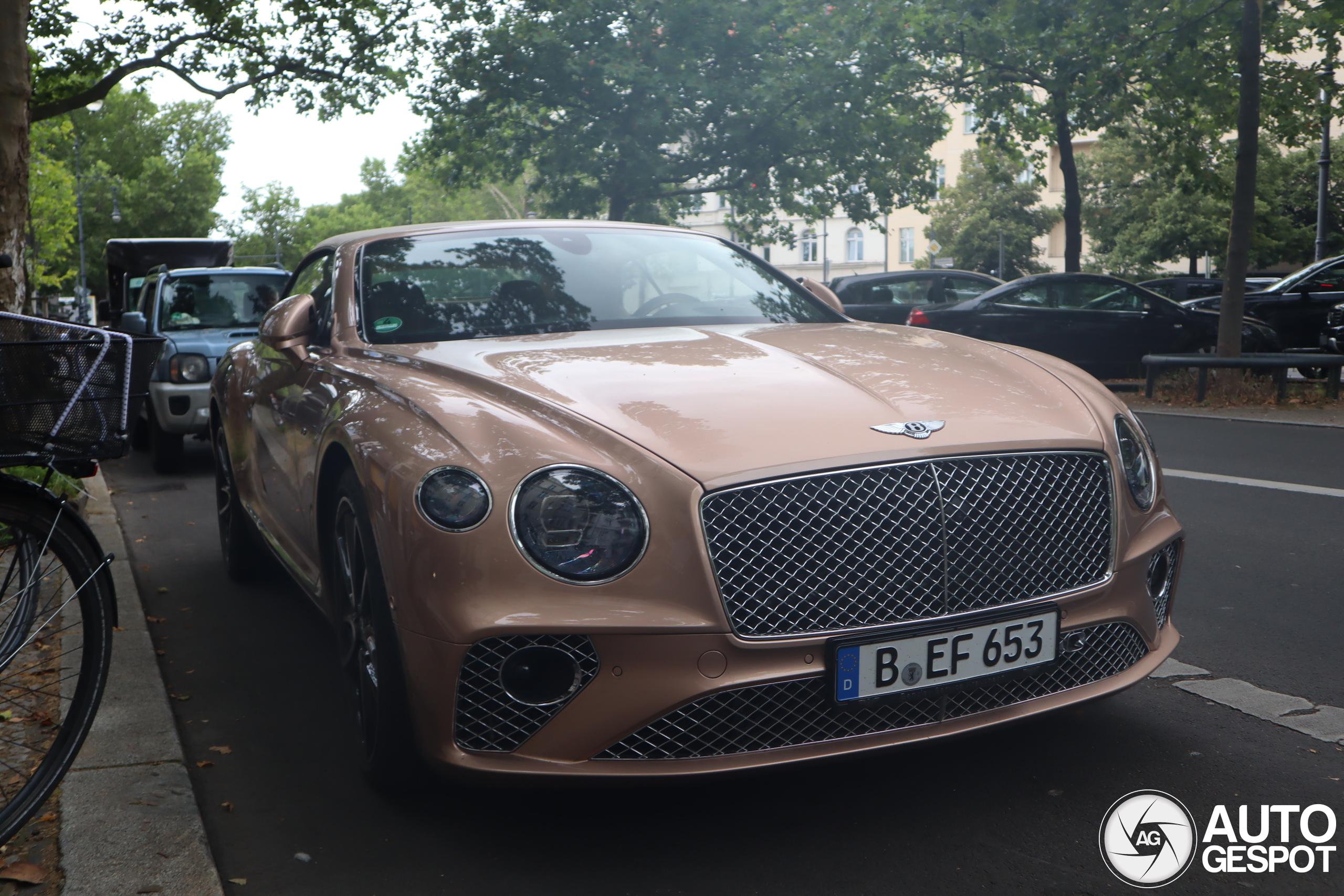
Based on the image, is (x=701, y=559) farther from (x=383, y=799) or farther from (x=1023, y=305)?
(x=1023, y=305)

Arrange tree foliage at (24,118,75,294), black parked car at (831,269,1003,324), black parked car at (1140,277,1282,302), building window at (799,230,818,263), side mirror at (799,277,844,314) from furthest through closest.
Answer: building window at (799,230,818,263), tree foliage at (24,118,75,294), black parked car at (1140,277,1282,302), black parked car at (831,269,1003,324), side mirror at (799,277,844,314)

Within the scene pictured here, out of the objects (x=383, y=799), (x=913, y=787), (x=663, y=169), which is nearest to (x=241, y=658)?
(x=383, y=799)

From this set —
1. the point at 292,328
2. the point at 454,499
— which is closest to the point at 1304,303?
the point at 292,328

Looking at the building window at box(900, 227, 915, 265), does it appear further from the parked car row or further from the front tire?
the front tire

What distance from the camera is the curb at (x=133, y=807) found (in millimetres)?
2828

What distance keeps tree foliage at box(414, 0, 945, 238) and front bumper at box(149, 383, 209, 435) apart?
18.3 meters

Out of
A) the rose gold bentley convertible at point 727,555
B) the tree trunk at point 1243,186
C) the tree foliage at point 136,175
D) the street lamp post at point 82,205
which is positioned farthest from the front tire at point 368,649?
the street lamp post at point 82,205

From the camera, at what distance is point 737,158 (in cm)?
2877

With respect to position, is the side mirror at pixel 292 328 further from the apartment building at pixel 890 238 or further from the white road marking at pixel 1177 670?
the apartment building at pixel 890 238

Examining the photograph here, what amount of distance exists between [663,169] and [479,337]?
994 inches

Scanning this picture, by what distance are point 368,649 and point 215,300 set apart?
29.2 ft

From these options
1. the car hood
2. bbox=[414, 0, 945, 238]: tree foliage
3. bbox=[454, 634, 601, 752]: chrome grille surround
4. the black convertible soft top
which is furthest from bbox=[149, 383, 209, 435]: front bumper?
bbox=[414, 0, 945, 238]: tree foliage

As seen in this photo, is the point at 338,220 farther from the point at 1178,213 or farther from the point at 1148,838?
the point at 1148,838

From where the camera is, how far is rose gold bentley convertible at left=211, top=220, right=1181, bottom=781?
2672 millimetres
